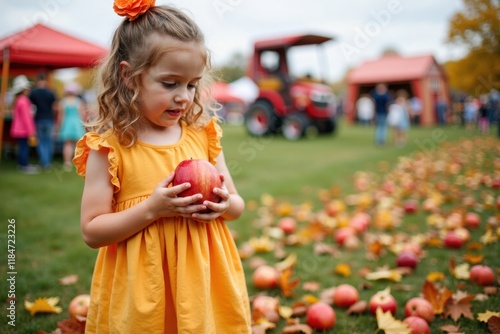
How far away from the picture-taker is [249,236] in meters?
3.92

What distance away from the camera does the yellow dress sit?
4.84ft

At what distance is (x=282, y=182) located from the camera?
250 inches

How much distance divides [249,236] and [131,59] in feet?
8.91

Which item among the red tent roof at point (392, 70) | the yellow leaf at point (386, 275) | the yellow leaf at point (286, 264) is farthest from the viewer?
the red tent roof at point (392, 70)

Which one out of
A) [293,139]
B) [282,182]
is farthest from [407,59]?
[282,182]

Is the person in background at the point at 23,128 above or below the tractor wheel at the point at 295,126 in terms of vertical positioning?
above

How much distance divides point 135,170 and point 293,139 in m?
12.6

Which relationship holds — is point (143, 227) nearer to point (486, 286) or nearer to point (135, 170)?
point (135, 170)

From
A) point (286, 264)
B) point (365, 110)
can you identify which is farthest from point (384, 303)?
point (365, 110)

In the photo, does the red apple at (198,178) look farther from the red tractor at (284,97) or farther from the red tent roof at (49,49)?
the red tractor at (284,97)

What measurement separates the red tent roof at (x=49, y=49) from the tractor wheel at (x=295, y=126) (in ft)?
23.6

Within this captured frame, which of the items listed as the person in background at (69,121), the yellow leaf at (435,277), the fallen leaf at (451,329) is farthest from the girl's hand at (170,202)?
the person in background at (69,121)

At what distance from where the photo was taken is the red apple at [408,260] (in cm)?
297

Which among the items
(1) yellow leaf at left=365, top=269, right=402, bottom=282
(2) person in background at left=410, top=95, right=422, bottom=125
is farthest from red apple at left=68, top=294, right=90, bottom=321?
(2) person in background at left=410, top=95, right=422, bottom=125
